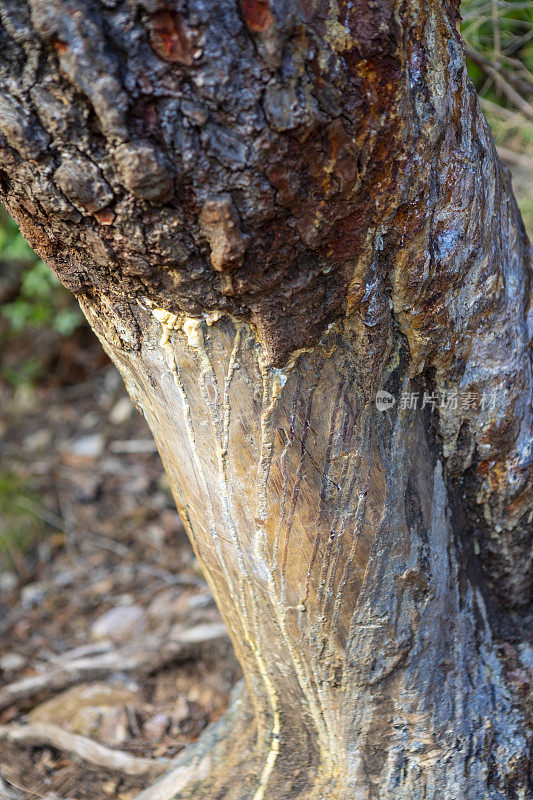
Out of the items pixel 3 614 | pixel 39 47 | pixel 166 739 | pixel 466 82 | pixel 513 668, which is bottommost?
pixel 166 739

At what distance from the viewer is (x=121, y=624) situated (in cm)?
262

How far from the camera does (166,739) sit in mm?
2057

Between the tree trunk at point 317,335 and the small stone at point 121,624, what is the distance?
1.01 meters

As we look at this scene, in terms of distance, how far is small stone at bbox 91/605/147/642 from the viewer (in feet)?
8.39

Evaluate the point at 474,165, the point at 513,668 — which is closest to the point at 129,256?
the point at 474,165

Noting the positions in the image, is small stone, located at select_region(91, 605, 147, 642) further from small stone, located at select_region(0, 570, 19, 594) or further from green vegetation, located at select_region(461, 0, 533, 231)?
green vegetation, located at select_region(461, 0, 533, 231)

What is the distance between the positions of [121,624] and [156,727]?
1.90ft

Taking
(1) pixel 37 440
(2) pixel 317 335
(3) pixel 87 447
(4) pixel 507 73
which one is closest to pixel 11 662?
(3) pixel 87 447

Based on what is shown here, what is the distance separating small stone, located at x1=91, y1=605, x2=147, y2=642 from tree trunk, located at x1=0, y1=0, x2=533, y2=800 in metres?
1.01

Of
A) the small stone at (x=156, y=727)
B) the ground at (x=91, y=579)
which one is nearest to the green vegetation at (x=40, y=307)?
the ground at (x=91, y=579)

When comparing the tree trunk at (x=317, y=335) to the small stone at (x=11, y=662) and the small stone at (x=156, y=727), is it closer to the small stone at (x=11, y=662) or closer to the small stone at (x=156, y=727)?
the small stone at (x=156, y=727)

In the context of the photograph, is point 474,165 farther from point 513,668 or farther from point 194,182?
point 513,668

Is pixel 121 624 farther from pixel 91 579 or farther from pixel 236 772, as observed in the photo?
pixel 236 772

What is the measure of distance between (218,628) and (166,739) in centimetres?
43
